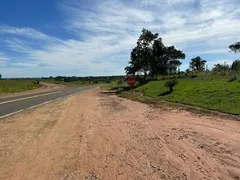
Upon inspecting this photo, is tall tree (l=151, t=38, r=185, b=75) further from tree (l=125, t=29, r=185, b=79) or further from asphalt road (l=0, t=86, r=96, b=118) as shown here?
asphalt road (l=0, t=86, r=96, b=118)

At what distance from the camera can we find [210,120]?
8023 millimetres

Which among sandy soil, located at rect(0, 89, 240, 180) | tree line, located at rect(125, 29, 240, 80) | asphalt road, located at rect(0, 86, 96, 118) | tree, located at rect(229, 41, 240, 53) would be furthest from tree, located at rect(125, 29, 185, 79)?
sandy soil, located at rect(0, 89, 240, 180)

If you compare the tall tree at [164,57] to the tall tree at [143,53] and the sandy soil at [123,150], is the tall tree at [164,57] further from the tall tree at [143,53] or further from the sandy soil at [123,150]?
the sandy soil at [123,150]

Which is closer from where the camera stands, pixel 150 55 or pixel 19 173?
pixel 19 173

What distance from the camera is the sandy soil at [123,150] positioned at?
4.04 meters

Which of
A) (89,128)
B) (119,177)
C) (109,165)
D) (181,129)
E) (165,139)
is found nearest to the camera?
(119,177)

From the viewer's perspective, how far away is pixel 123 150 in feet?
17.1

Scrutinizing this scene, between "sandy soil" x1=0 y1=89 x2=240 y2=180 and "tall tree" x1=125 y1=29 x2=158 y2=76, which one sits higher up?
"tall tree" x1=125 y1=29 x2=158 y2=76

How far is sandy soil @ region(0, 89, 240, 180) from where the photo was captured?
13.3 ft

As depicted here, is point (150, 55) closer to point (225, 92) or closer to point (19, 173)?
point (225, 92)

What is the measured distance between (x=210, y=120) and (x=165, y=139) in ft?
10.0

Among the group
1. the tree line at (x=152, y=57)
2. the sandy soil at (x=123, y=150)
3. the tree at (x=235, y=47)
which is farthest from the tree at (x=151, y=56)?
the sandy soil at (x=123, y=150)

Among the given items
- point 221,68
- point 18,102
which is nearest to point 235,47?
point 221,68

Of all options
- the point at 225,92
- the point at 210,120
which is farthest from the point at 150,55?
the point at 210,120
